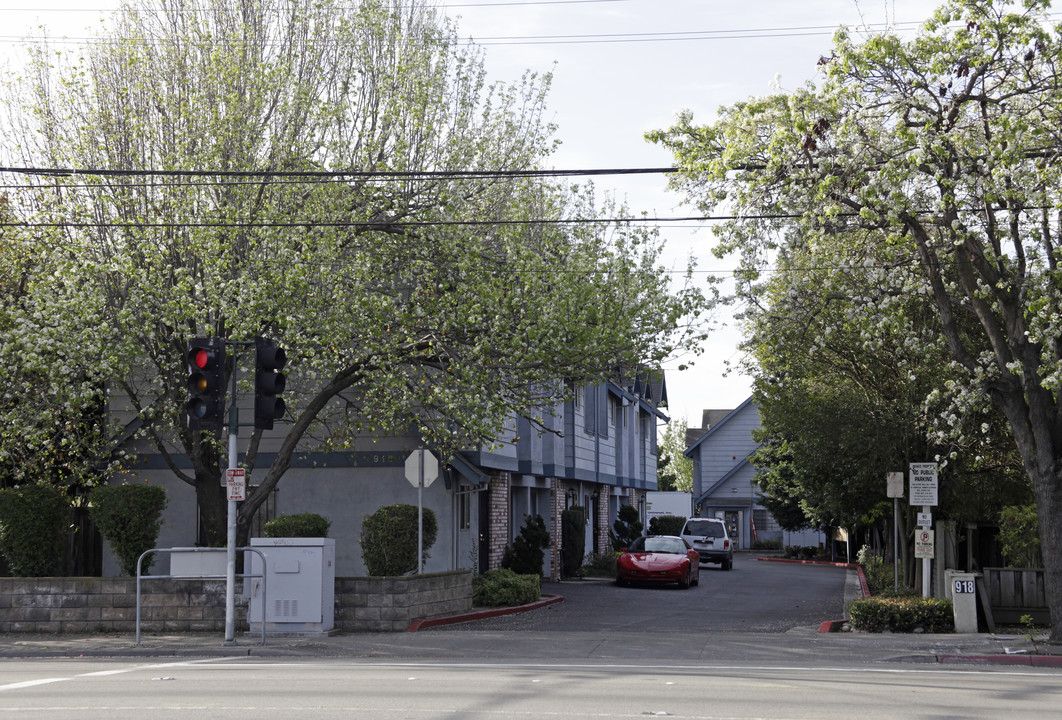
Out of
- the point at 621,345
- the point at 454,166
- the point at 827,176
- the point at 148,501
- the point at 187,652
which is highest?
the point at 454,166

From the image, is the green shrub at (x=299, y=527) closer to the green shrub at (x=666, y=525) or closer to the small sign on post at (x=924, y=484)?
the small sign on post at (x=924, y=484)

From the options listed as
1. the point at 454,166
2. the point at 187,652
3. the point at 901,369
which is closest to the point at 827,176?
the point at 454,166

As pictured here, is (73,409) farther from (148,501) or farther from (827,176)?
(827,176)

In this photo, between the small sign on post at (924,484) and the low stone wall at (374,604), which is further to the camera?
the small sign on post at (924,484)

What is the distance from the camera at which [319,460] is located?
21.6m

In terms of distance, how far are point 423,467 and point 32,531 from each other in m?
6.24

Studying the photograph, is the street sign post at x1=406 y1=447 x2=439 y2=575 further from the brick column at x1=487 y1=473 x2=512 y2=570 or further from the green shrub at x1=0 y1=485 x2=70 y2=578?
the brick column at x1=487 y1=473 x2=512 y2=570

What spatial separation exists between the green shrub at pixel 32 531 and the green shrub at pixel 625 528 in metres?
22.5

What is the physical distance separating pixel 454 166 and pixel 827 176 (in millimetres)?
6234

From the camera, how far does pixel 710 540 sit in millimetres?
39875

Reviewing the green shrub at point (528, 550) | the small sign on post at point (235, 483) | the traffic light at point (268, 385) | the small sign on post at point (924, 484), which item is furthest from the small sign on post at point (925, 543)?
the small sign on post at point (235, 483)

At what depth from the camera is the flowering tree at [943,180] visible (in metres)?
13.6

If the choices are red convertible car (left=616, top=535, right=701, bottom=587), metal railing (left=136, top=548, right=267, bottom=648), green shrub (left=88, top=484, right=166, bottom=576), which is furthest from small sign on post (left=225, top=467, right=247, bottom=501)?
red convertible car (left=616, top=535, right=701, bottom=587)

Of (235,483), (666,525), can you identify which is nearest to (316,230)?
(235,483)
